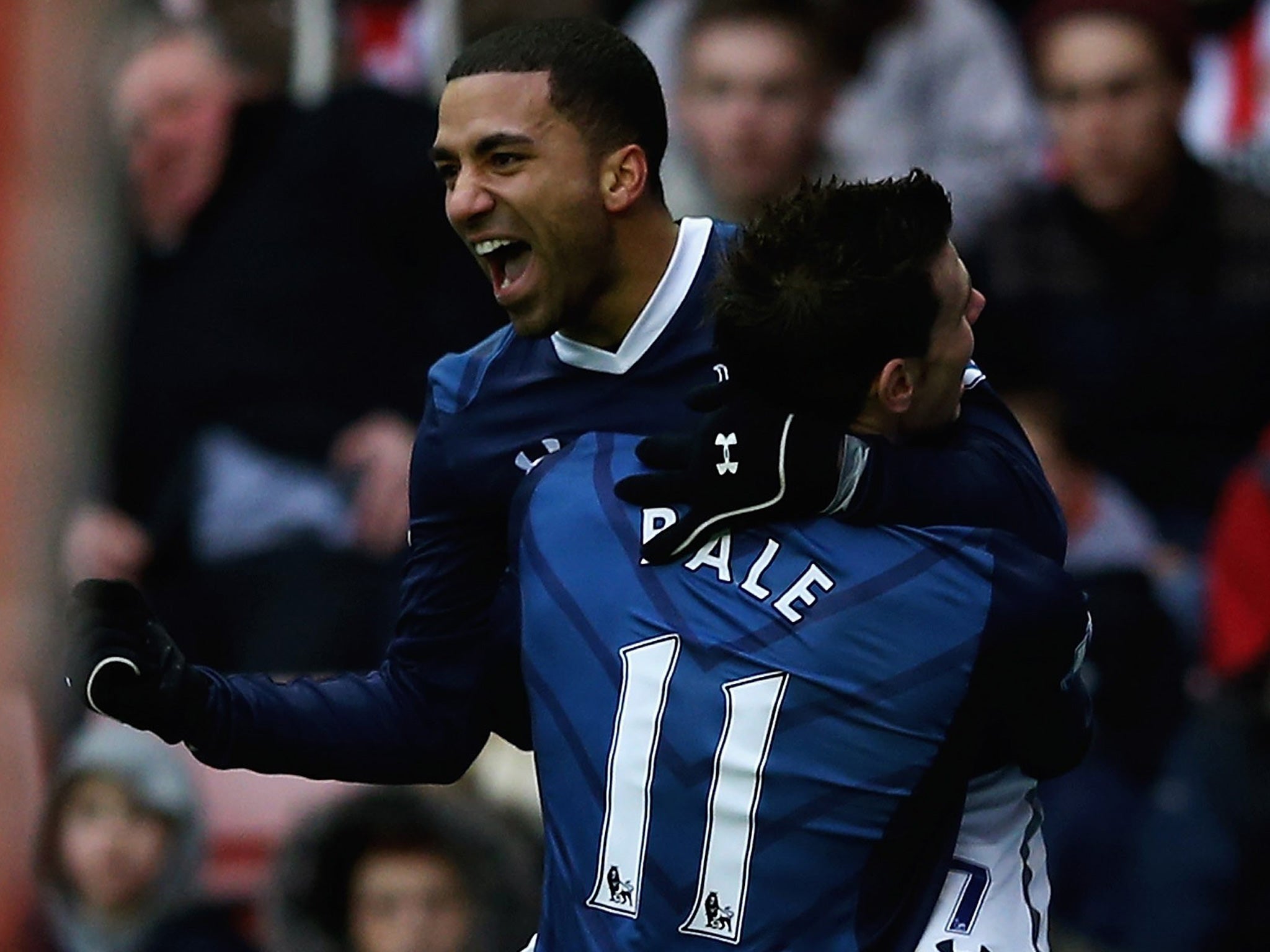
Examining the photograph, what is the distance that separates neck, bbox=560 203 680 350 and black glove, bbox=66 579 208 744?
0.65 meters

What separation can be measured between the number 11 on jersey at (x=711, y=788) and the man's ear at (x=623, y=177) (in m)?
0.59

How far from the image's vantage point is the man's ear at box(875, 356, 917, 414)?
3.18 meters

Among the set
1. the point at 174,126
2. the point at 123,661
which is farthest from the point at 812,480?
the point at 174,126

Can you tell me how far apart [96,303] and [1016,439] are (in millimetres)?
1172

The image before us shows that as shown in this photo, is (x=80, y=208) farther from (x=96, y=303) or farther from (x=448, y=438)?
(x=448, y=438)

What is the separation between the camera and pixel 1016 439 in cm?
338

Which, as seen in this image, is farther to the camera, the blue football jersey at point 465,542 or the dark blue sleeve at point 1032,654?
the blue football jersey at point 465,542

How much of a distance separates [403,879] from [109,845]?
2.18 feet

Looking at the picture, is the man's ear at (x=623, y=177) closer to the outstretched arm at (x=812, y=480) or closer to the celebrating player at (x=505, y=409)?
the celebrating player at (x=505, y=409)

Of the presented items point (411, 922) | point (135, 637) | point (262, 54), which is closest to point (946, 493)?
point (135, 637)

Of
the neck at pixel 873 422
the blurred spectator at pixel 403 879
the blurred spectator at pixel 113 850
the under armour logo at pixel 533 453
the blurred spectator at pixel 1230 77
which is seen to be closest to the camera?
the neck at pixel 873 422

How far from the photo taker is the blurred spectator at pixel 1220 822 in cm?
581

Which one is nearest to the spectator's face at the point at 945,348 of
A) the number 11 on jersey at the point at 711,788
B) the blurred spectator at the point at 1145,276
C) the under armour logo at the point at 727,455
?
the under armour logo at the point at 727,455

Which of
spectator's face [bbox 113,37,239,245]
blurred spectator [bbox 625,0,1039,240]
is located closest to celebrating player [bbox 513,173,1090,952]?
blurred spectator [bbox 625,0,1039,240]
